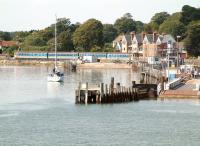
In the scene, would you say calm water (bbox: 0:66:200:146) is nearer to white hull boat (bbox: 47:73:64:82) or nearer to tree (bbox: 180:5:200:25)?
white hull boat (bbox: 47:73:64:82)

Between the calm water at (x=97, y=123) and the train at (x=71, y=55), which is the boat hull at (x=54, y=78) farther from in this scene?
the train at (x=71, y=55)

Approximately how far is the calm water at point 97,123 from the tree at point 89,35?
11463 cm

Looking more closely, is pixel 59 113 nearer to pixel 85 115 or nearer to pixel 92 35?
pixel 85 115

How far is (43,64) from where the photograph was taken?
191 meters

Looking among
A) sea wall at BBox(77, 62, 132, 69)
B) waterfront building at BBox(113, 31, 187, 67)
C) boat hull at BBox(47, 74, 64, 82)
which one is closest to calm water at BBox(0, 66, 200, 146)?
boat hull at BBox(47, 74, 64, 82)

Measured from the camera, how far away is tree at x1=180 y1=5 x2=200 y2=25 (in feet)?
603

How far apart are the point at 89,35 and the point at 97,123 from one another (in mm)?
135754

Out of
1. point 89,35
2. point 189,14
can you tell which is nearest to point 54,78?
point 89,35

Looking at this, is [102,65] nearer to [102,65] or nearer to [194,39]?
[102,65]

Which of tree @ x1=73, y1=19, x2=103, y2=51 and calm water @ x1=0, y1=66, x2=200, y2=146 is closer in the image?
calm water @ x1=0, y1=66, x2=200, y2=146

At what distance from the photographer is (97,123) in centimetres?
5722

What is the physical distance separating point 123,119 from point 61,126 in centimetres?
613

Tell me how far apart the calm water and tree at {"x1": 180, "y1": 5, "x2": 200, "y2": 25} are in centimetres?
11111

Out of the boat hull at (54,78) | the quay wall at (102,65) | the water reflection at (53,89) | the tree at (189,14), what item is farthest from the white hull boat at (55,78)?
the tree at (189,14)
